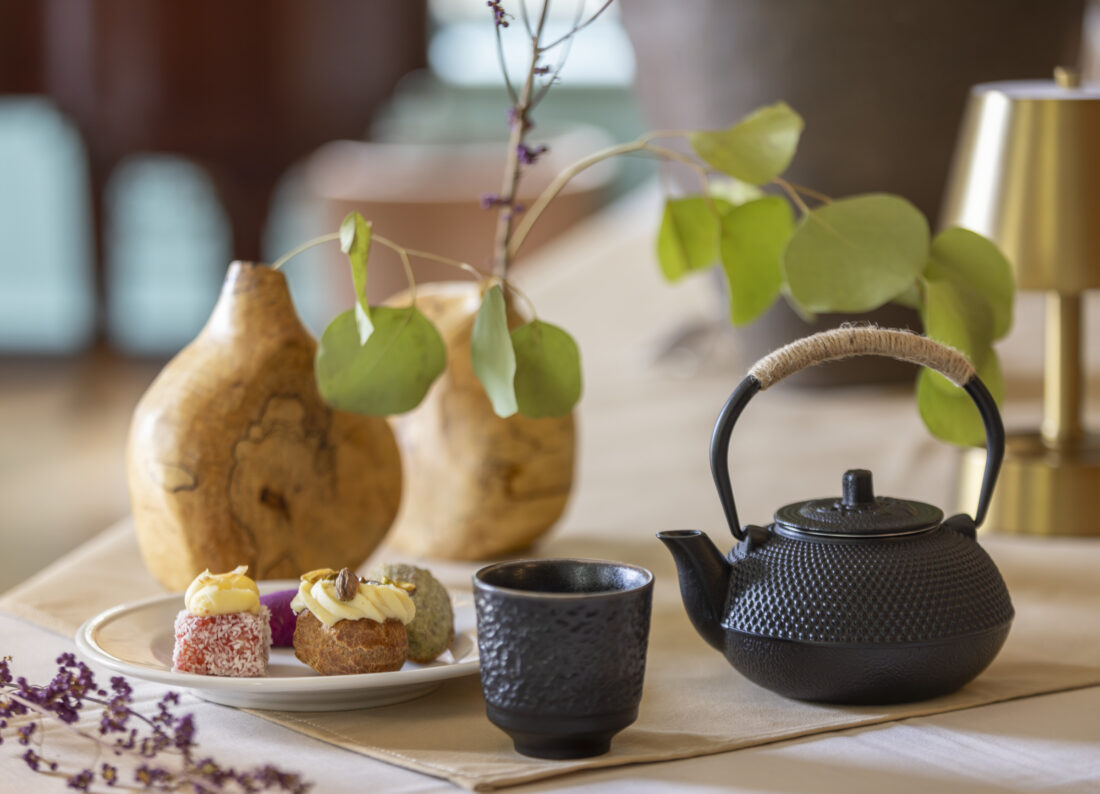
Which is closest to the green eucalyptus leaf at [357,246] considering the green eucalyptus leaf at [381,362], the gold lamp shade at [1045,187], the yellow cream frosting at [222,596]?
the green eucalyptus leaf at [381,362]

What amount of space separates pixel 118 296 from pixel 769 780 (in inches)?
122

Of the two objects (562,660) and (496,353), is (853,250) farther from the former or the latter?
(562,660)

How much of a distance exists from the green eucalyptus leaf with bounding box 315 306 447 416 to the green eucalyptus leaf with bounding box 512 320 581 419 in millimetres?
48

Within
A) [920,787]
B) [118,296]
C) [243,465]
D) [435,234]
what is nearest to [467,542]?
[243,465]

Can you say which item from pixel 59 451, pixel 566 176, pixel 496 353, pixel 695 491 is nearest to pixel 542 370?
pixel 496 353

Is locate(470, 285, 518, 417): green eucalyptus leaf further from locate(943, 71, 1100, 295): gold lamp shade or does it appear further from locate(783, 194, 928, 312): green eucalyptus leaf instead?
locate(943, 71, 1100, 295): gold lamp shade

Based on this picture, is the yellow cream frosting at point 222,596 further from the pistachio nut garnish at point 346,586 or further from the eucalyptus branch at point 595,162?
the eucalyptus branch at point 595,162

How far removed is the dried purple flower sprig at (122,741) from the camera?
464mm

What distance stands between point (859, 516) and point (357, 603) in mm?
208

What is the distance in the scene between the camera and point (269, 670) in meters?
0.59

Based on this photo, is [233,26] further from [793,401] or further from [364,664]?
[364,664]

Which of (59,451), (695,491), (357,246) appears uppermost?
(357,246)

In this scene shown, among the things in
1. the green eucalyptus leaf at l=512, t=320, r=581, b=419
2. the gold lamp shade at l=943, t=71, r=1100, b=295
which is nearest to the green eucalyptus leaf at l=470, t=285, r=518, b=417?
the green eucalyptus leaf at l=512, t=320, r=581, b=419

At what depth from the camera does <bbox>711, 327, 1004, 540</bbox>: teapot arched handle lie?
567 mm
